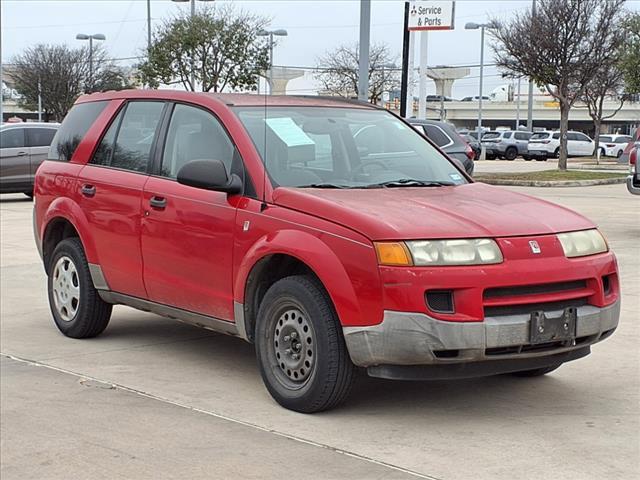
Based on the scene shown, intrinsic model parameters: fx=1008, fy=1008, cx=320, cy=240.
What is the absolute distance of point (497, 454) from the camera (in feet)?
15.8

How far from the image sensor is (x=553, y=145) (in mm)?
51562

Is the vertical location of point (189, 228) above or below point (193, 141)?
below

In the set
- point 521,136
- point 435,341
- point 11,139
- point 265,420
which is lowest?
point 265,420

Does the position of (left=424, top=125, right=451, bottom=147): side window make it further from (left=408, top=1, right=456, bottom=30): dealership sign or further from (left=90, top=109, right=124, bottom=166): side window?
(left=408, top=1, right=456, bottom=30): dealership sign

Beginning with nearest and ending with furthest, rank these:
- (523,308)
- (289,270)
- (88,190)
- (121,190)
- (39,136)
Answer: (523,308) → (289,270) → (121,190) → (88,190) → (39,136)

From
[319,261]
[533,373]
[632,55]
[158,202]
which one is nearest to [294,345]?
[319,261]

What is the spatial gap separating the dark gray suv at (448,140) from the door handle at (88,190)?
11.3 metres

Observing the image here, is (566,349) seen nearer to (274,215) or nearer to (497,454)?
(497,454)

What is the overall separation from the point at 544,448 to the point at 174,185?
2922 mm

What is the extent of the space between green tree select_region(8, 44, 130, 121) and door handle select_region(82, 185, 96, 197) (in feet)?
143

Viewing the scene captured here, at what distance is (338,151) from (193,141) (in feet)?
3.22

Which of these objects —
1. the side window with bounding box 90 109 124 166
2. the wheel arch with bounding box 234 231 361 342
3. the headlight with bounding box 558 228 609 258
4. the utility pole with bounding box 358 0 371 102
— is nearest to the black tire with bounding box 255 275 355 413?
the wheel arch with bounding box 234 231 361 342

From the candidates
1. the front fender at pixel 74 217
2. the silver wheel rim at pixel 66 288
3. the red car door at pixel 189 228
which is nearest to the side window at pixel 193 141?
the red car door at pixel 189 228

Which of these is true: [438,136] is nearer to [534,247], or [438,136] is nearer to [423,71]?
[534,247]
